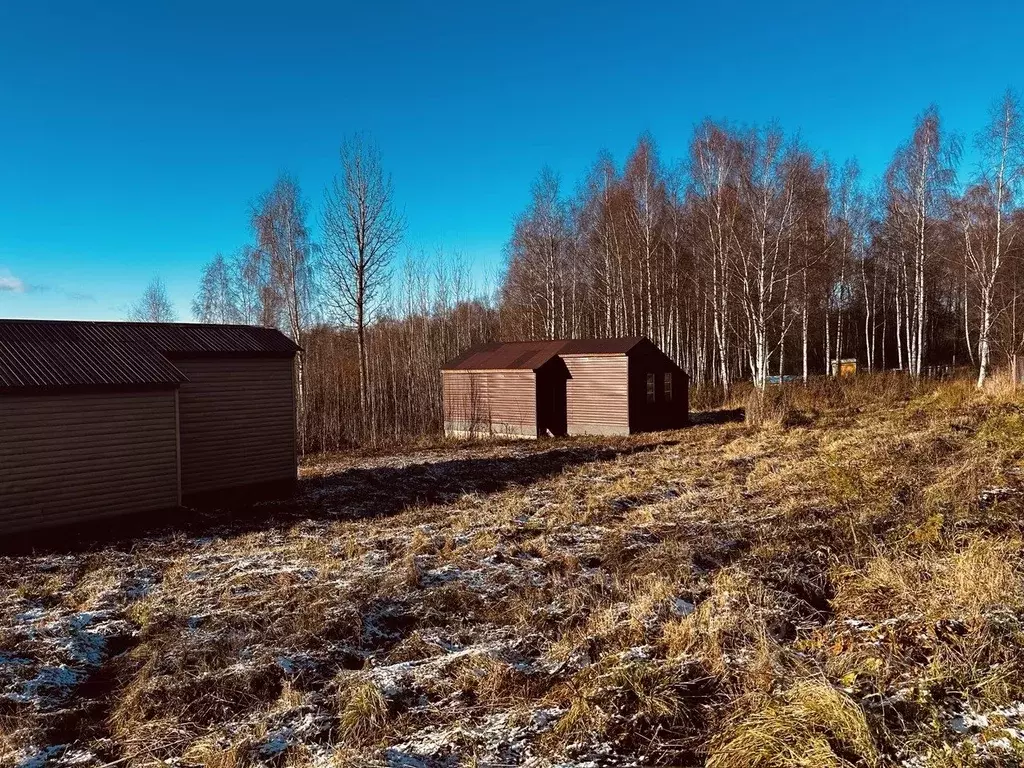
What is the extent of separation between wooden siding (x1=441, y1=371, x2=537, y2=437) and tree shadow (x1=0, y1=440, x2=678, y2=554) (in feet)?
12.1

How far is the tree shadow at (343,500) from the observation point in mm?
9352

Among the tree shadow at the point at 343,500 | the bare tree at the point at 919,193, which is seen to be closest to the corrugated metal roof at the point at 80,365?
the tree shadow at the point at 343,500

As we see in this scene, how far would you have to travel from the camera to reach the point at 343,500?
11.9 m

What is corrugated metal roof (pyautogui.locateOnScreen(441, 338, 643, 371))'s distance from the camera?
20.4 m

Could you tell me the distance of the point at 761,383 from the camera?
2242 centimetres

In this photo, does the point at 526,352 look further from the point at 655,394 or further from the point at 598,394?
the point at 655,394

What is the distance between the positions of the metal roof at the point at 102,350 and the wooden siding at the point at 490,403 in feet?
31.8

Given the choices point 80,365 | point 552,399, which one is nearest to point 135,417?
point 80,365

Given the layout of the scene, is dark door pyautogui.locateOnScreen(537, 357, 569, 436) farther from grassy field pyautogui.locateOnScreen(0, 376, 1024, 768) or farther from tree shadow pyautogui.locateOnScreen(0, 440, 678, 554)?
grassy field pyautogui.locateOnScreen(0, 376, 1024, 768)

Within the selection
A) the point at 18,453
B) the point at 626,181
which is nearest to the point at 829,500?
the point at 18,453

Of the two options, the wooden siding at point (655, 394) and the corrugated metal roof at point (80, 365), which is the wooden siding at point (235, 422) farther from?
the wooden siding at point (655, 394)

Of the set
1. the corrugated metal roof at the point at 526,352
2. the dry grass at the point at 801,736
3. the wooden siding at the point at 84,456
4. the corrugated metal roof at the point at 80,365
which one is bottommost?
the dry grass at the point at 801,736

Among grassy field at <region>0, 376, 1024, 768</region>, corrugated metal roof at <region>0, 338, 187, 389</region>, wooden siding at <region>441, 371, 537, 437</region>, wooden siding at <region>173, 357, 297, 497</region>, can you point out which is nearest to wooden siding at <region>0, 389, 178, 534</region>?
corrugated metal roof at <region>0, 338, 187, 389</region>

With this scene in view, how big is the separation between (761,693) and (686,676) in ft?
1.73
